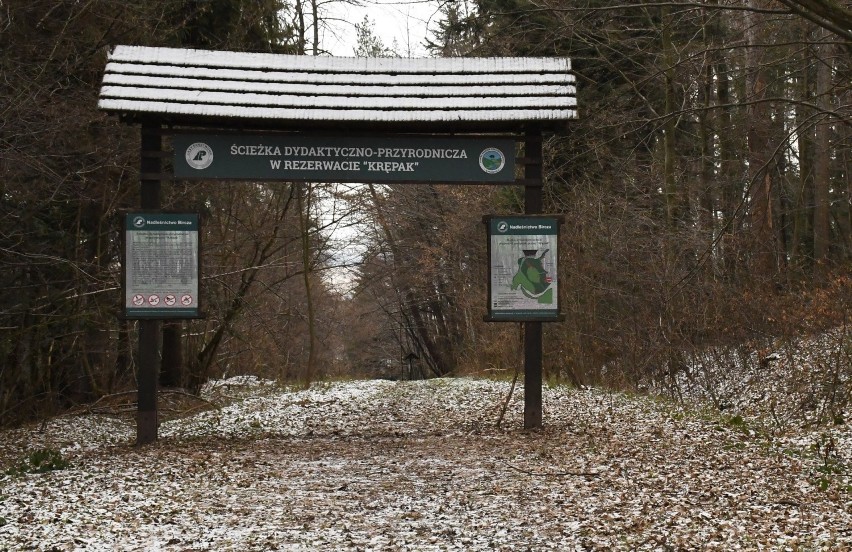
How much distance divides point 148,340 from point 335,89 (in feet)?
13.2

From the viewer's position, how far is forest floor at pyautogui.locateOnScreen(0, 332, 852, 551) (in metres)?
6.65

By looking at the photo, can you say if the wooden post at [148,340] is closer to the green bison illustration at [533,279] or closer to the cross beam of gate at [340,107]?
the cross beam of gate at [340,107]

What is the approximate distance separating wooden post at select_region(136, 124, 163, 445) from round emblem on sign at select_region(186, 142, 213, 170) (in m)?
0.37

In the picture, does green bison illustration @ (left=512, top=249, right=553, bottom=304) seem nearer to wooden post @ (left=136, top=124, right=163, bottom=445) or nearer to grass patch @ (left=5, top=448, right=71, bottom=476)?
wooden post @ (left=136, top=124, right=163, bottom=445)

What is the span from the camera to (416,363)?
166ft

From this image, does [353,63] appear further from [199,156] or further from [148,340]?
[148,340]

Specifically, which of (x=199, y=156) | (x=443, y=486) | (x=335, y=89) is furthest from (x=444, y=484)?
(x=335, y=89)

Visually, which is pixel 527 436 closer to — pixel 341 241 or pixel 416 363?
pixel 341 241

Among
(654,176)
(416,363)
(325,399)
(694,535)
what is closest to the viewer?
(694,535)

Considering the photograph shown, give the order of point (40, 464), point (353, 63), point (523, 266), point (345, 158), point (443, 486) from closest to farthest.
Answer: point (443, 486), point (40, 464), point (345, 158), point (523, 266), point (353, 63)

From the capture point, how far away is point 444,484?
340 inches

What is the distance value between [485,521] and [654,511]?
4.54 feet

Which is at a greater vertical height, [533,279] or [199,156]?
[199,156]

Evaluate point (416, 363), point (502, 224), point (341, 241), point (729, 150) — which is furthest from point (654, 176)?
point (416, 363)
